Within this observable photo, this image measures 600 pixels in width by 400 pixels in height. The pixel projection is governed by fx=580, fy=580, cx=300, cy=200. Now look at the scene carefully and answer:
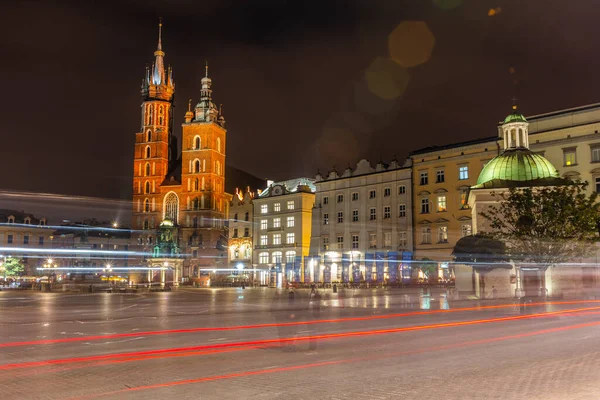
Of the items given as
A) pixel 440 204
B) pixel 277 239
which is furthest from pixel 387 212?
Answer: pixel 277 239

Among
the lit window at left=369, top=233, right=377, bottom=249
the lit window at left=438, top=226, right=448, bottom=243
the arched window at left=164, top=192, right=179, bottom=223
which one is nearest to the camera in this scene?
the lit window at left=438, top=226, right=448, bottom=243

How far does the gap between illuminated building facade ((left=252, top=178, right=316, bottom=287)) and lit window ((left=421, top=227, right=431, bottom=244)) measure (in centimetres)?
1981

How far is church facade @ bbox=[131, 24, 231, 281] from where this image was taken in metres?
116

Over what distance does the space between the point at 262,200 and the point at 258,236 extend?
5.65 meters

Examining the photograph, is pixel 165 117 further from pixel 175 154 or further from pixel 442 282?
pixel 442 282

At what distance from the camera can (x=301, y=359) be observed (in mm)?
13648

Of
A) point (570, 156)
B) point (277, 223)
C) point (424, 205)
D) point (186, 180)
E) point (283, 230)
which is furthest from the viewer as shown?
point (186, 180)

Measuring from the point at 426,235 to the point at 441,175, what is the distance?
7179 mm

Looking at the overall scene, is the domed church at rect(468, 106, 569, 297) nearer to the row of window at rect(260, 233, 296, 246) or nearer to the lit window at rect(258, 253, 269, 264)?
the row of window at rect(260, 233, 296, 246)

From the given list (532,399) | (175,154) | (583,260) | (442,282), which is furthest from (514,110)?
(175,154)

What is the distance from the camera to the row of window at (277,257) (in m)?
83.9

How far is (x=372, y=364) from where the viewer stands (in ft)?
42.3

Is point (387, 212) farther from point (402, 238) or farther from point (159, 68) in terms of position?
point (159, 68)

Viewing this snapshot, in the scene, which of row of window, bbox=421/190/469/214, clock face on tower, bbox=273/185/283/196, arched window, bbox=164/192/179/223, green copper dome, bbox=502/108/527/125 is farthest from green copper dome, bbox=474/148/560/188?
arched window, bbox=164/192/179/223
